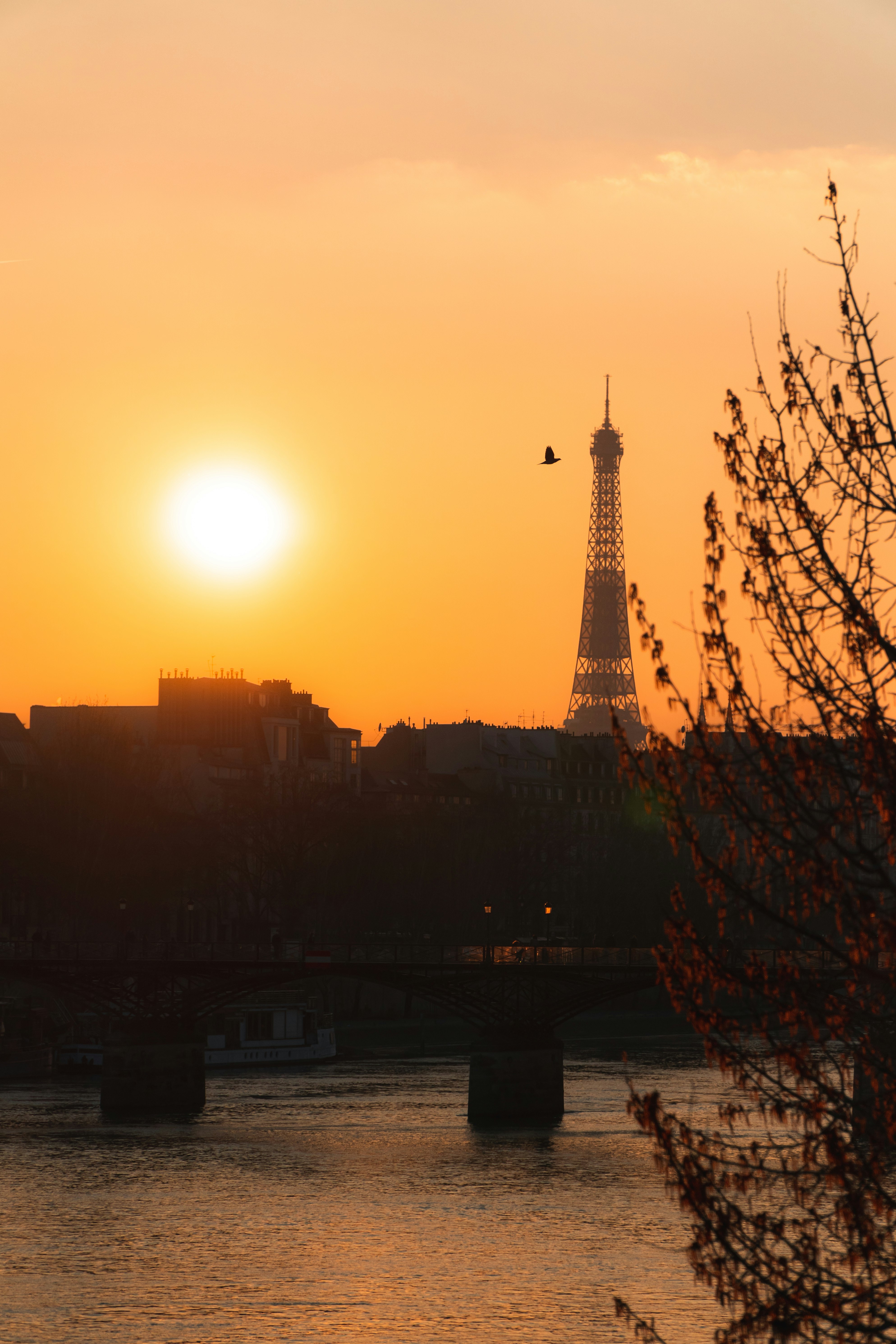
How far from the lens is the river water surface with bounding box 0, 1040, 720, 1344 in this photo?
27.9 meters

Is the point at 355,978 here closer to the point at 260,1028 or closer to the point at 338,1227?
the point at 260,1028

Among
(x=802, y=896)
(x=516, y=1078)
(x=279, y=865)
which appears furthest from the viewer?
(x=279, y=865)

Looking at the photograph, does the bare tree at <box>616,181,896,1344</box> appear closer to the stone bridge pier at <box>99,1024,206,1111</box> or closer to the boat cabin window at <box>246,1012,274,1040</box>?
the stone bridge pier at <box>99,1024,206,1111</box>

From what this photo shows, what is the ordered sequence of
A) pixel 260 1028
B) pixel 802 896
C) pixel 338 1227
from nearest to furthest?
pixel 802 896, pixel 338 1227, pixel 260 1028

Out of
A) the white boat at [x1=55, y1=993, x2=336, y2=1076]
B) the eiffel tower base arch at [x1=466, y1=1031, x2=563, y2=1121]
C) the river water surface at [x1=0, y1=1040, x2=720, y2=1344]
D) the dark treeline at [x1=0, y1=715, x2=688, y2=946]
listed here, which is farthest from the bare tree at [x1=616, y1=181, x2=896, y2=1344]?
the white boat at [x1=55, y1=993, x2=336, y2=1076]

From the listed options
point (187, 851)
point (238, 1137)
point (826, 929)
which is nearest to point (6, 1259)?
point (238, 1137)

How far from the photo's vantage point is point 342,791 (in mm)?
100188

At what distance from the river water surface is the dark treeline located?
17.2 m

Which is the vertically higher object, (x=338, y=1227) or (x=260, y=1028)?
(x=260, y=1028)

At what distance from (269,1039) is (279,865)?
12.6 m

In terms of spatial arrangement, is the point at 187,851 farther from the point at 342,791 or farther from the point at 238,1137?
the point at 238,1137

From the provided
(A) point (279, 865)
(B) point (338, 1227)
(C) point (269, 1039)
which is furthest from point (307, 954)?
(B) point (338, 1227)

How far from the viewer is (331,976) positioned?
198ft

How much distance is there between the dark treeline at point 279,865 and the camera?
7319cm
